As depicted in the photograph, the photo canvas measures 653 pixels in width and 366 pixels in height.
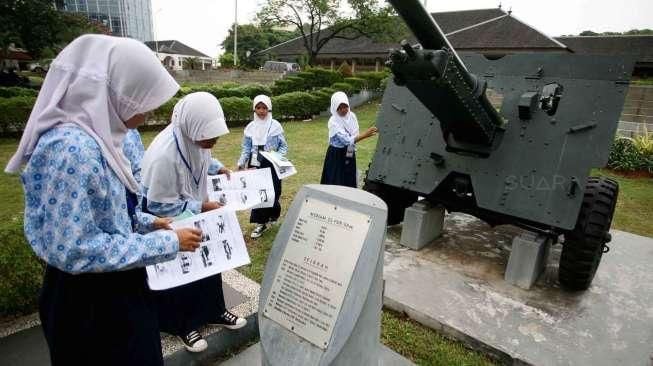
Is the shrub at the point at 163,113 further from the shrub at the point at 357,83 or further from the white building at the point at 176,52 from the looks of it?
the white building at the point at 176,52

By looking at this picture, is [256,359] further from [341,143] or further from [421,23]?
[341,143]

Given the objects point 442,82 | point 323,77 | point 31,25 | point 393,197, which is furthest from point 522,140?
point 31,25

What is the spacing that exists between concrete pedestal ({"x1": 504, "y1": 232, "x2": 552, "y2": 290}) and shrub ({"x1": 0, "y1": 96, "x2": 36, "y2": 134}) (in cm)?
Result: 1164

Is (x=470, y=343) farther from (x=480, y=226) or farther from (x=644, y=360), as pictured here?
(x=480, y=226)

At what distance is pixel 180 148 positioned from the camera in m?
2.20

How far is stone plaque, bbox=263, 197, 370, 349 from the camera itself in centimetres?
181

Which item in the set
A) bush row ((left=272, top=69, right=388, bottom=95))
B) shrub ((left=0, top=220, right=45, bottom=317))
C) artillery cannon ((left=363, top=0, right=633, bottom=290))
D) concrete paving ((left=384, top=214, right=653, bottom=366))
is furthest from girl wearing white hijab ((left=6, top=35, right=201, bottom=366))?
bush row ((left=272, top=69, right=388, bottom=95))

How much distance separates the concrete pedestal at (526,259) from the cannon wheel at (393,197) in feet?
4.45

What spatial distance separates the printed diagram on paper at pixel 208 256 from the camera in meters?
2.01

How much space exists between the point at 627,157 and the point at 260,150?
30.4 feet

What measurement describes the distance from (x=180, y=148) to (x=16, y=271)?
4.64 feet

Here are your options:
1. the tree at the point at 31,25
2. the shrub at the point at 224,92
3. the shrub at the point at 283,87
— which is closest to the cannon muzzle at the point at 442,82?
the shrub at the point at 224,92

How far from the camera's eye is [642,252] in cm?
458

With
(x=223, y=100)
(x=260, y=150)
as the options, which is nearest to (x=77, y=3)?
(x=223, y=100)
